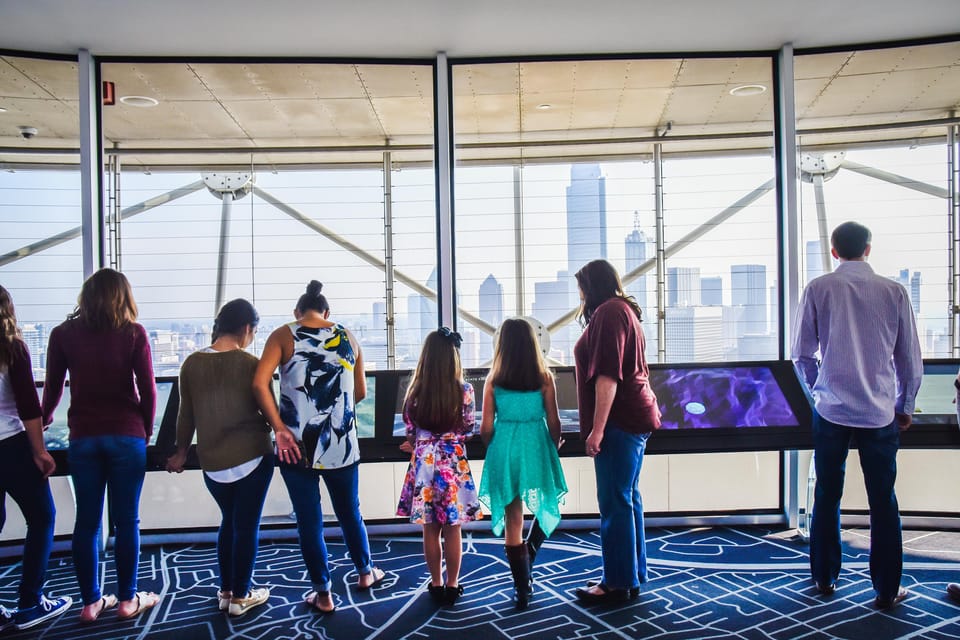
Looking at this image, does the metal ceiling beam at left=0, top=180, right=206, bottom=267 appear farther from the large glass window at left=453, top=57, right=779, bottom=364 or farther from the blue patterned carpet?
the blue patterned carpet

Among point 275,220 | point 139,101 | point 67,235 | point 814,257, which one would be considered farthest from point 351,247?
point 814,257

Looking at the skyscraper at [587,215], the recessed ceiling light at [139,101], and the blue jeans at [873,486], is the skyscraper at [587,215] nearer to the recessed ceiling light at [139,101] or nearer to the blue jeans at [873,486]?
the blue jeans at [873,486]

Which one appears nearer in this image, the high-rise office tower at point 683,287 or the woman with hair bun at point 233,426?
the woman with hair bun at point 233,426

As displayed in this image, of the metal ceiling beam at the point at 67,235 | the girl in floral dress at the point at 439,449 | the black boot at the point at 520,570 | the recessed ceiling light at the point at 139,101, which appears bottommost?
the black boot at the point at 520,570

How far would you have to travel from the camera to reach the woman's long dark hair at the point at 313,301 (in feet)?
8.16

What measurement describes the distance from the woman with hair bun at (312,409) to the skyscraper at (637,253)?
335 cm

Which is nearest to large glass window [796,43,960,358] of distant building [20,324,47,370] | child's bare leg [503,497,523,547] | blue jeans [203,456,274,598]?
child's bare leg [503,497,523,547]

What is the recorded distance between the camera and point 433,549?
260 cm

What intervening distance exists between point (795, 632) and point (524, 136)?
410 centimetres

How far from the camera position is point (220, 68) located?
3.74m

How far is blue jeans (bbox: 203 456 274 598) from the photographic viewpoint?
2457mm

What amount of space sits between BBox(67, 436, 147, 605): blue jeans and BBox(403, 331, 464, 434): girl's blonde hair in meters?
1.13

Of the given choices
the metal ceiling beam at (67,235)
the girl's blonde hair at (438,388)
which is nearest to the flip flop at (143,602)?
the girl's blonde hair at (438,388)

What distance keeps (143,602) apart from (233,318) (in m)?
1.31
